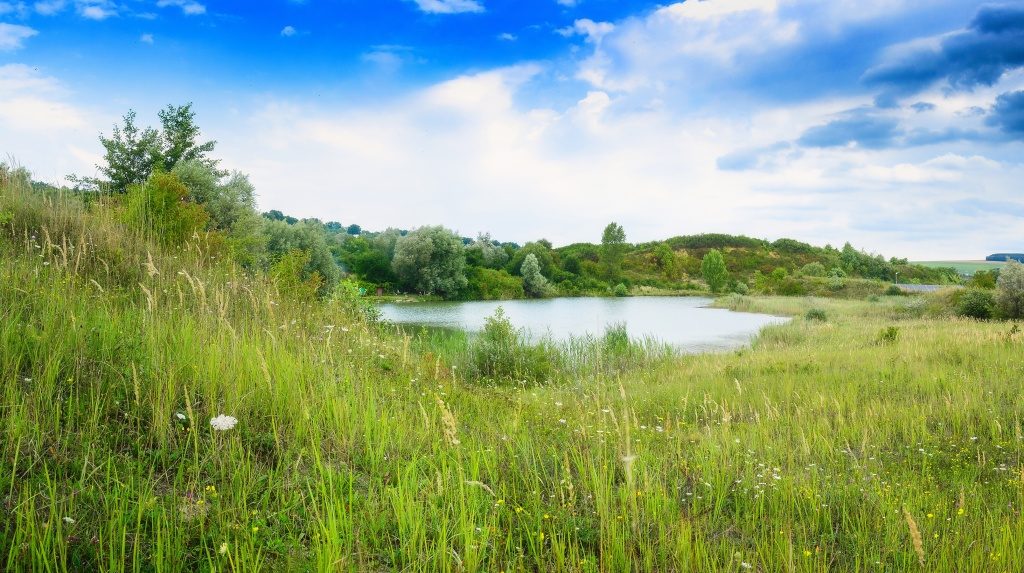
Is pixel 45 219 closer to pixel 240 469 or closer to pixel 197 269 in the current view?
pixel 197 269

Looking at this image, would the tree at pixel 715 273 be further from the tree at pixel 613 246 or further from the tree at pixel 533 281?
the tree at pixel 533 281

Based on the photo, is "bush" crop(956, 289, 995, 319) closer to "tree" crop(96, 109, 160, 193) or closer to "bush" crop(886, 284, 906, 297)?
"bush" crop(886, 284, 906, 297)

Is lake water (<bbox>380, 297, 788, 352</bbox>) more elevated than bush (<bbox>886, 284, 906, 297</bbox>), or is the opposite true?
bush (<bbox>886, 284, 906, 297</bbox>)

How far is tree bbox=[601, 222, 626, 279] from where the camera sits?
66.4 meters

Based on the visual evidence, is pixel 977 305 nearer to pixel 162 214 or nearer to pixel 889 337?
pixel 889 337

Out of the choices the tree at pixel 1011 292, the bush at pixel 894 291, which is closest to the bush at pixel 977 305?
the tree at pixel 1011 292

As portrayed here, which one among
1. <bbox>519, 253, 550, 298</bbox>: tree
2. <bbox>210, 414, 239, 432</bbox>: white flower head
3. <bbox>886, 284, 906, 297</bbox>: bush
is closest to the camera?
<bbox>210, 414, 239, 432</bbox>: white flower head

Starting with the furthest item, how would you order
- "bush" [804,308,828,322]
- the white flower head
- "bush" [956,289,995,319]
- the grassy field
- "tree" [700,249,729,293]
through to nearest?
"tree" [700,249,729,293]
"bush" [804,308,828,322]
"bush" [956,289,995,319]
the white flower head
the grassy field

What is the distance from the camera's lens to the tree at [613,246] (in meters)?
66.4

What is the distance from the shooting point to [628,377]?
11914mm

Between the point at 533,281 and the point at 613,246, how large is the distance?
73.6 feet

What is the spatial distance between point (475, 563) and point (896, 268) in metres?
85.5

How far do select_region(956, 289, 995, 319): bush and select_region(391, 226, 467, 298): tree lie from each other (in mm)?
30783

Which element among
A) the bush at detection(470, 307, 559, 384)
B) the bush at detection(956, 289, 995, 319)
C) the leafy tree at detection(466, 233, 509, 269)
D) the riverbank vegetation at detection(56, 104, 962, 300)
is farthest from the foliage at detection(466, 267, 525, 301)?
the bush at detection(956, 289, 995, 319)
